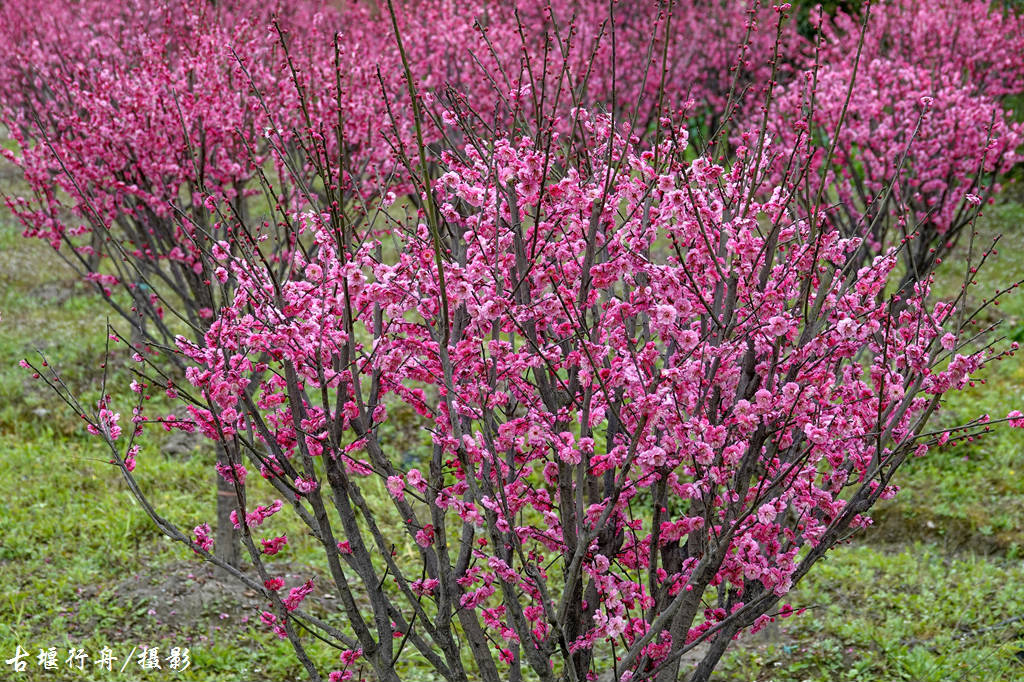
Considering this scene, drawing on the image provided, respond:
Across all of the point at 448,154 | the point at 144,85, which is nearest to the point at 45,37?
the point at 144,85

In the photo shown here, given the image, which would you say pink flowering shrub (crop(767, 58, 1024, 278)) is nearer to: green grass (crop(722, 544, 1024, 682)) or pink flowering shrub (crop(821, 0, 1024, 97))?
pink flowering shrub (crop(821, 0, 1024, 97))

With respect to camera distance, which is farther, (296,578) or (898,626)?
(296,578)

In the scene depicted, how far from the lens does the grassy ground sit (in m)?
5.67

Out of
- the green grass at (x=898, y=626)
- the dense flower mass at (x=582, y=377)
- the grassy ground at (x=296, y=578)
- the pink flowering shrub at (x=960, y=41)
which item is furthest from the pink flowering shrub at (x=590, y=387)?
the pink flowering shrub at (x=960, y=41)

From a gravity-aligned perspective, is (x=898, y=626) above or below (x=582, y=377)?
below

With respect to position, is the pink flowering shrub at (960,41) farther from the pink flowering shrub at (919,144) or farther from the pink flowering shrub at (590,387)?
the pink flowering shrub at (590,387)

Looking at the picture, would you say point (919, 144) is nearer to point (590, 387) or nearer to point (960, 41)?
point (960, 41)

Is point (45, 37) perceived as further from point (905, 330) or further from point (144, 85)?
point (905, 330)

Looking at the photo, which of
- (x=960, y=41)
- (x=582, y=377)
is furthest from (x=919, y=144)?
(x=582, y=377)

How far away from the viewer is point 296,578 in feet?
22.1

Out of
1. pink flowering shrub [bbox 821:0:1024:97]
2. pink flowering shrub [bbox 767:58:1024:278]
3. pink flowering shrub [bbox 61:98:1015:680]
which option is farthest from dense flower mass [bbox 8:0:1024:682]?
pink flowering shrub [bbox 821:0:1024:97]

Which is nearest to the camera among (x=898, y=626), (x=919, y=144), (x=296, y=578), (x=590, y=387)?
(x=590, y=387)

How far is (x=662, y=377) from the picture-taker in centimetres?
305

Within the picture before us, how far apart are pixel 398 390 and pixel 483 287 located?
516 mm
